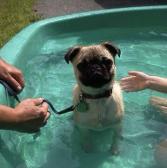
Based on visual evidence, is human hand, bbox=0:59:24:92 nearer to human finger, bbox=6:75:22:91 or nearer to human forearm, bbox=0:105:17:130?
human finger, bbox=6:75:22:91

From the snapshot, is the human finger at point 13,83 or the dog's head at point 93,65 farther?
the human finger at point 13,83

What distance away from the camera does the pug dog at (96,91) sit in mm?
3639

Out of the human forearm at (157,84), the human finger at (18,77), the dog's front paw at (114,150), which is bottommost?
the dog's front paw at (114,150)

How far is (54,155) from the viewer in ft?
13.6

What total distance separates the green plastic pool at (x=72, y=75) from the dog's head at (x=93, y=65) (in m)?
0.81

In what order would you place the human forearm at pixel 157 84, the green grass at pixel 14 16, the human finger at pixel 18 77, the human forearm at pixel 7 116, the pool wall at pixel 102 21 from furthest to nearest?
1. the green grass at pixel 14 16
2. the pool wall at pixel 102 21
3. the human forearm at pixel 157 84
4. the human finger at pixel 18 77
5. the human forearm at pixel 7 116

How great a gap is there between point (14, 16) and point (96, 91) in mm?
4203

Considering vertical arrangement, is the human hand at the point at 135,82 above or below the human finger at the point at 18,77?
below

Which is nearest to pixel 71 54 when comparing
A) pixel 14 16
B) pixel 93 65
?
pixel 93 65

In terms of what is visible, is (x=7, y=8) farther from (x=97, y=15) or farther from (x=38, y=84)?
(x=38, y=84)

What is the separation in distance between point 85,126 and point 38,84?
1.55m

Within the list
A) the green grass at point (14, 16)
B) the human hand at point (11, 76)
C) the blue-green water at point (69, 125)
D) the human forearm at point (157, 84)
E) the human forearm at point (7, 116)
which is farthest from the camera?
the green grass at point (14, 16)

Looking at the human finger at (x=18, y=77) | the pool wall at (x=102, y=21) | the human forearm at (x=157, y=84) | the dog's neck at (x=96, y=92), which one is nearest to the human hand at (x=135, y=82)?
the human forearm at (x=157, y=84)

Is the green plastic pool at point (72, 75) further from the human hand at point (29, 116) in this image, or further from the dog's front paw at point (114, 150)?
the human hand at point (29, 116)
